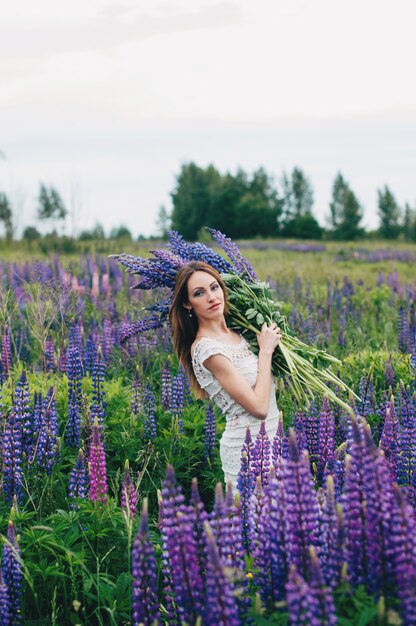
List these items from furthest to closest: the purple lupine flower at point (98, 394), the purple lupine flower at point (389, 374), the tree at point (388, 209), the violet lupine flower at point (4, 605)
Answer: the tree at point (388, 209)
the purple lupine flower at point (389, 374)
the purple lupine flower at point (98, 394)
the violet lupine flower at point (4, 605)

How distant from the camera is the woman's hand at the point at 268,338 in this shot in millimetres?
4102

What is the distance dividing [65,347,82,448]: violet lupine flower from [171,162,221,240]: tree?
49.9 meters

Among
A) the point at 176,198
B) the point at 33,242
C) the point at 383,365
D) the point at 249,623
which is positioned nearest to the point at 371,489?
the point at 249,623

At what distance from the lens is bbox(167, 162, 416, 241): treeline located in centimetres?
5169

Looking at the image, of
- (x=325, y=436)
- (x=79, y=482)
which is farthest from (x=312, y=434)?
(x=79, y=482)

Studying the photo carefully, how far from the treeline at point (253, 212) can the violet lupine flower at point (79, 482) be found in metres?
44.9

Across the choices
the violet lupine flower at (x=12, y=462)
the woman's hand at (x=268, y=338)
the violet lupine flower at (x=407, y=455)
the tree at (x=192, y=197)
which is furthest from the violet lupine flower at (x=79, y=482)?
the tree at (x=192, y=197)

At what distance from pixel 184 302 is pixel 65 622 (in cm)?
204

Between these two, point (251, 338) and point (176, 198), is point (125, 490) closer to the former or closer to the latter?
point (251, 338)

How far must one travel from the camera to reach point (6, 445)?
3830mm

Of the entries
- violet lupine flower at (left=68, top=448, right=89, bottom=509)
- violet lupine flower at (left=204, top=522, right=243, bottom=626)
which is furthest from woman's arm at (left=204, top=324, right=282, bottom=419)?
violet lupine flower at (left=204, top=522, right=243, bottom=626)

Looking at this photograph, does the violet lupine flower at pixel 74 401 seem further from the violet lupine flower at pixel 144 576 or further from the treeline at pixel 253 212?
the treeline at pixel 253 212

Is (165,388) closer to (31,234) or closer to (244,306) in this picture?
(244,306)

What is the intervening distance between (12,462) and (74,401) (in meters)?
0.86
